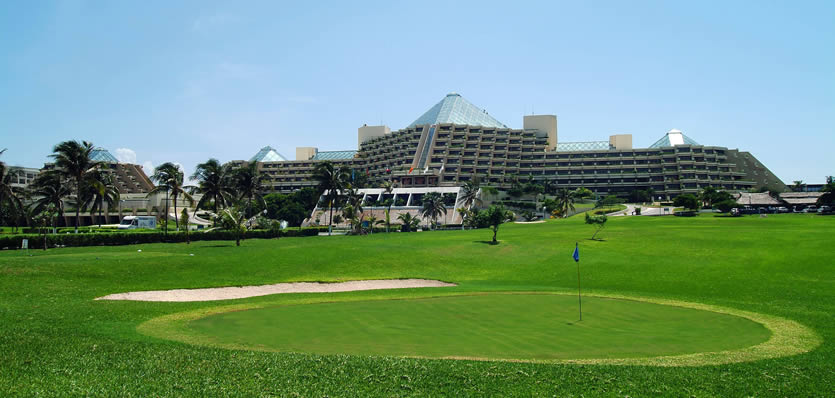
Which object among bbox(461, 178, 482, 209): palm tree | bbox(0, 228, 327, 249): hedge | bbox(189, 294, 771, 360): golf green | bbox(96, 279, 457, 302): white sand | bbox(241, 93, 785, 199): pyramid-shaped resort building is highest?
bbox(241, 93, 785, 199): pyramid-shaped resort building

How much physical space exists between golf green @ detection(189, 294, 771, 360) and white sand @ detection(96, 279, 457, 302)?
25.8ft

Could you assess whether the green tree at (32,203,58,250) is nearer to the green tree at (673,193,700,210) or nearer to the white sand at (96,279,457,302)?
the white sand at (96,279,457,302)

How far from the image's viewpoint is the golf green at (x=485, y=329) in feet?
54.1

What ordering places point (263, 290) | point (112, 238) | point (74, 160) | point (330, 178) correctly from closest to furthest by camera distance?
point (263, 290) → point (112, 238) → point (74, 160) → point (330, 178)

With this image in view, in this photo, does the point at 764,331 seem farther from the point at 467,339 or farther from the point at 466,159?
the point at 466,159

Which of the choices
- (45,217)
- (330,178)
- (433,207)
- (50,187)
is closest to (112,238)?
(45,217)

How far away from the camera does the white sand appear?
29.5 m

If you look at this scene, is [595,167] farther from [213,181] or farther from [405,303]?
[405,303]

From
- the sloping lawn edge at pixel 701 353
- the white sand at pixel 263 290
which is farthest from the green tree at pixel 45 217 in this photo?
the sloping lawn edge at pixel 701 353

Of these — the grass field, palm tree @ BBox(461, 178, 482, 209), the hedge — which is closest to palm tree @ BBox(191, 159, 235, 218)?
the hedge

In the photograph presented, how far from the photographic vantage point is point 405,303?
26.4 metres

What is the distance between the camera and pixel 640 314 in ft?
78.3

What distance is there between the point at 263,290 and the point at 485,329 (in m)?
17.6

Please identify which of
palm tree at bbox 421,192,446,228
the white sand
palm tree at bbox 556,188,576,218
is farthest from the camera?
palm tree at bbox 556,188,576,218
